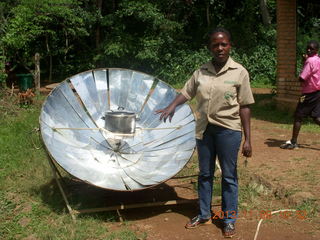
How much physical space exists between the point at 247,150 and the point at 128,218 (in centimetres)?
141

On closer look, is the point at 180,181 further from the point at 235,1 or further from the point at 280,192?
the point at 235,1

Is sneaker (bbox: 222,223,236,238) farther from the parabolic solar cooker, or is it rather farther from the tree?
the tree

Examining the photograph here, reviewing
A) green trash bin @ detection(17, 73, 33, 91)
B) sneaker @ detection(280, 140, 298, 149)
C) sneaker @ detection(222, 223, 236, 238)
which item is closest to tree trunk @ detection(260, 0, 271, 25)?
green trash bin @ detection(17, 73, 33, 91)

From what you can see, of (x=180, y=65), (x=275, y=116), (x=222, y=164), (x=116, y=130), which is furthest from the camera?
(x=180, y=65)

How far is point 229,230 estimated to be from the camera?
356 centimetres

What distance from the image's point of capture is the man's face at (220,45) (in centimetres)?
327

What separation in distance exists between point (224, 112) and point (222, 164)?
A: 17.3 inches

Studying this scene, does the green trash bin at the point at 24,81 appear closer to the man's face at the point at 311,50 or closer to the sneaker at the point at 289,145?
the sneaker at the point at 289,145

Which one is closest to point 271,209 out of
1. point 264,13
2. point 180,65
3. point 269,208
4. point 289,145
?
point 269,208

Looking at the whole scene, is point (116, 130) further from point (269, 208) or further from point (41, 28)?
point (41, 28)

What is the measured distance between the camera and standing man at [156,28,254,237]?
329 centimetres

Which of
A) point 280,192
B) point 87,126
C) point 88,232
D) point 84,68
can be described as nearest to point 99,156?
point 87,126

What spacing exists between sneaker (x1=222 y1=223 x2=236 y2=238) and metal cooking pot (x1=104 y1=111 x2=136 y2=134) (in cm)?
140

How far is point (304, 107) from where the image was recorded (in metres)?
5.93
